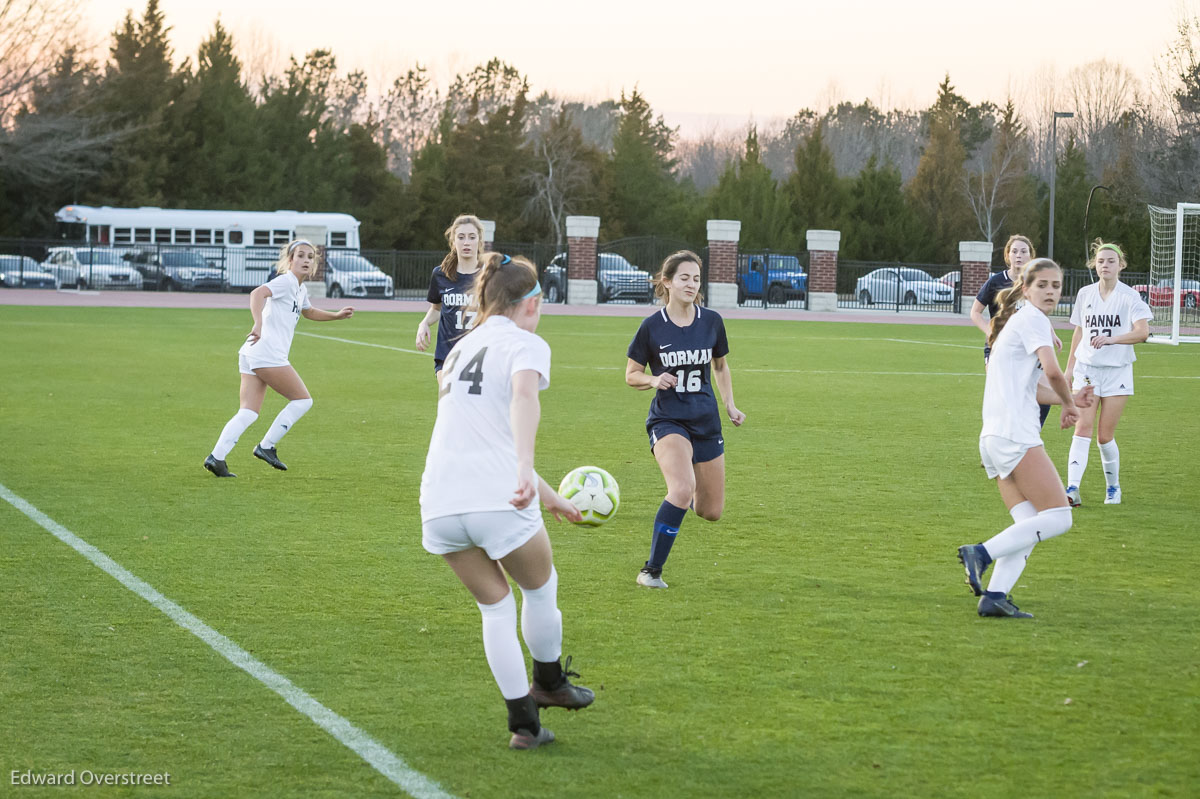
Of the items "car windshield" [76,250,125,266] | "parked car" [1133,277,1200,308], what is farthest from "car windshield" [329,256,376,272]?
"parked car" [1133,277,1200,308]

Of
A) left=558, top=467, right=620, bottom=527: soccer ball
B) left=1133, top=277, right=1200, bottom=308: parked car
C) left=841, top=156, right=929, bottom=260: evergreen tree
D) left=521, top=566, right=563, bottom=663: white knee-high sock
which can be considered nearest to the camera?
left=521, top=566, right=563, bottom=663: white knee-high sock

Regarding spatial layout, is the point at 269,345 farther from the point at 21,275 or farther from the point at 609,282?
the point at 21,275

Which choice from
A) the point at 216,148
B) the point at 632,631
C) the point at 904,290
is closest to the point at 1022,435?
the point at 632,631

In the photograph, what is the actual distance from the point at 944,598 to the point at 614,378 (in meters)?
13.1

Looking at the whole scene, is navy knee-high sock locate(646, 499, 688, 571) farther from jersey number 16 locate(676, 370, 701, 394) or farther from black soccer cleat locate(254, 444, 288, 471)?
black soccer cleat locate(254, 444, 288, 471)

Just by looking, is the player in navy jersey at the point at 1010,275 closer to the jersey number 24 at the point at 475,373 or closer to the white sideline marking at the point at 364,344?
the jersey number 24 at the point at 475,373

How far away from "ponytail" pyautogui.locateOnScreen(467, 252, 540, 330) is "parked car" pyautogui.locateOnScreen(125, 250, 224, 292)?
46.4 meters

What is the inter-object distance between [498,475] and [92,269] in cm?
4716

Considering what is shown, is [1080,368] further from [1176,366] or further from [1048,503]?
[1176,366]

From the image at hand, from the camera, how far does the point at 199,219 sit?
5306cm

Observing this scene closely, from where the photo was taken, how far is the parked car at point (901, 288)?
50031mm

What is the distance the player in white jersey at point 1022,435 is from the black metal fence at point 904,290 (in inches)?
1706

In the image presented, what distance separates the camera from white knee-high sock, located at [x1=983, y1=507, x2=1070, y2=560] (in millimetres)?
6246

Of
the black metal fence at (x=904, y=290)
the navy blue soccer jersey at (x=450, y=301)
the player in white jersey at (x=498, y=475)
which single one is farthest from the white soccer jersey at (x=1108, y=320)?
the black metal fence at (x=904, y=290)
